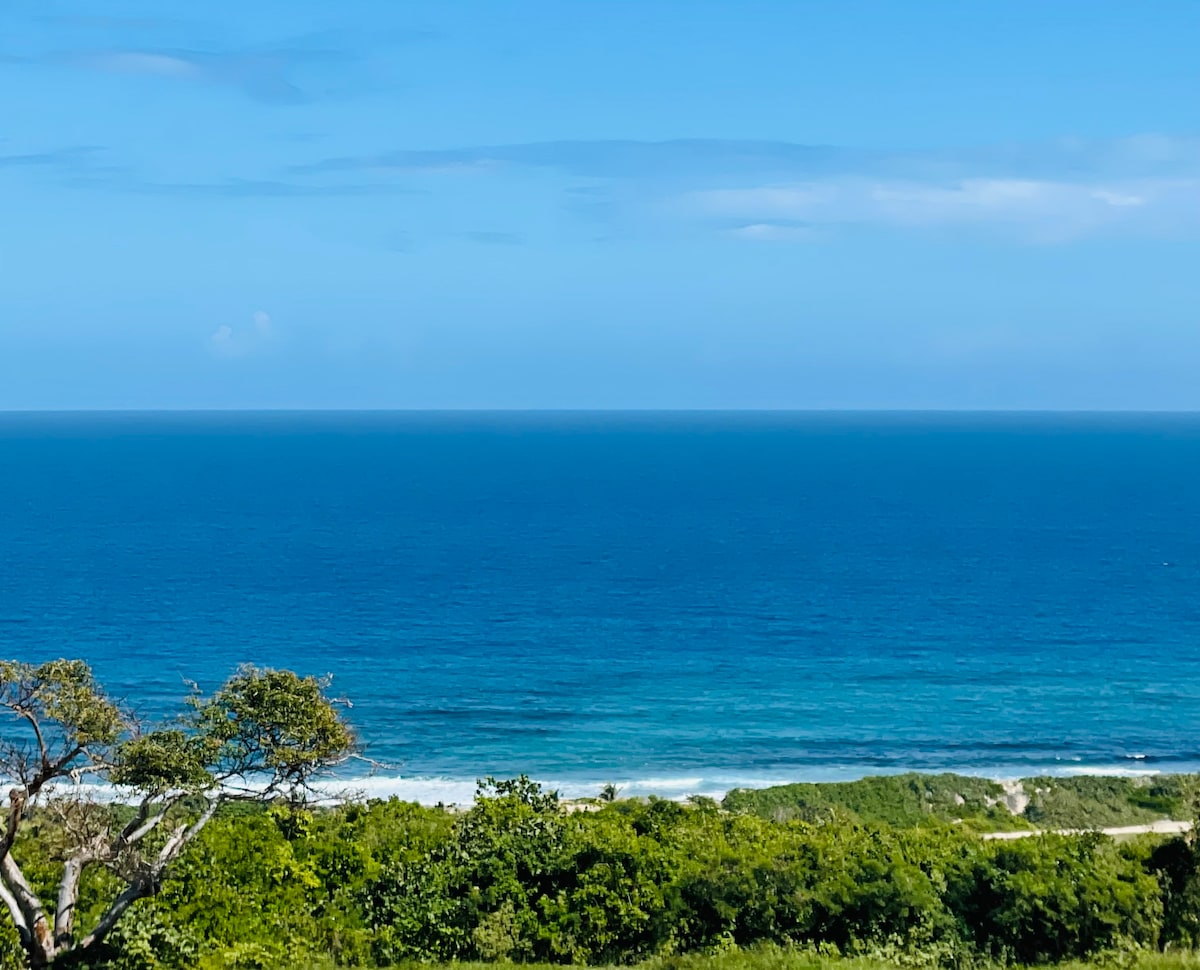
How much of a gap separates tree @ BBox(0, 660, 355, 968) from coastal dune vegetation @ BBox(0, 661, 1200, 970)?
1.6 inches

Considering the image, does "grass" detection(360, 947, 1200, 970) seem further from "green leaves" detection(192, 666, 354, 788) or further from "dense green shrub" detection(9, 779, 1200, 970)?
"green leaves" detection(192, 666, 354, 788)

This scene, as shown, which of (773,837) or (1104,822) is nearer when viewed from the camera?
(773,837)

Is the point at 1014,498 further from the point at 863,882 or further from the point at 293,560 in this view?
the point at 863,882

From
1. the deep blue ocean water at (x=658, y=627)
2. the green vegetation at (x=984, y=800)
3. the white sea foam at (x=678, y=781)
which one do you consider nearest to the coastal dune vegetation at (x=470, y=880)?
the green vegetation at (x=984, y=800)

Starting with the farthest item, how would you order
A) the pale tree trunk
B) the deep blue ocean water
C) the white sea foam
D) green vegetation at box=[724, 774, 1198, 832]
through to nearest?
the deep blue ocean water < the white sea foam < green vegetation at box=[724, 774, 1198, 832] < the pale tree trunk

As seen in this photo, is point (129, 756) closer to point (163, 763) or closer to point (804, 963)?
point (163, 763)

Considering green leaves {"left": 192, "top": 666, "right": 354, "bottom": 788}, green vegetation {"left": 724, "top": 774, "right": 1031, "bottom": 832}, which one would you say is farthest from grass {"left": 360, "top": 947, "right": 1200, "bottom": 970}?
green vegetation {"left": 724, "top": 774, "right": 1031, "bottom": 832}

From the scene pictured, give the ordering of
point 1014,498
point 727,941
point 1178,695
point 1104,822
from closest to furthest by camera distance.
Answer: point 727,941
point 1104,822
point 1178,695
point 1014,498

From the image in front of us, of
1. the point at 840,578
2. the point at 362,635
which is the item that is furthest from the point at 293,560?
the point at 840,578

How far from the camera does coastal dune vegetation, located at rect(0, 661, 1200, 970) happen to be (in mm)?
18469

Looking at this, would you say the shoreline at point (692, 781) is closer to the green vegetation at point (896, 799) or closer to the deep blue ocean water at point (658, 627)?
the deep blue ocean water at point (658, 627)

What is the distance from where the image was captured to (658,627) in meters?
75.9

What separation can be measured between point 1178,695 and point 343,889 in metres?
50.7

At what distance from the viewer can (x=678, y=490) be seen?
173 m
